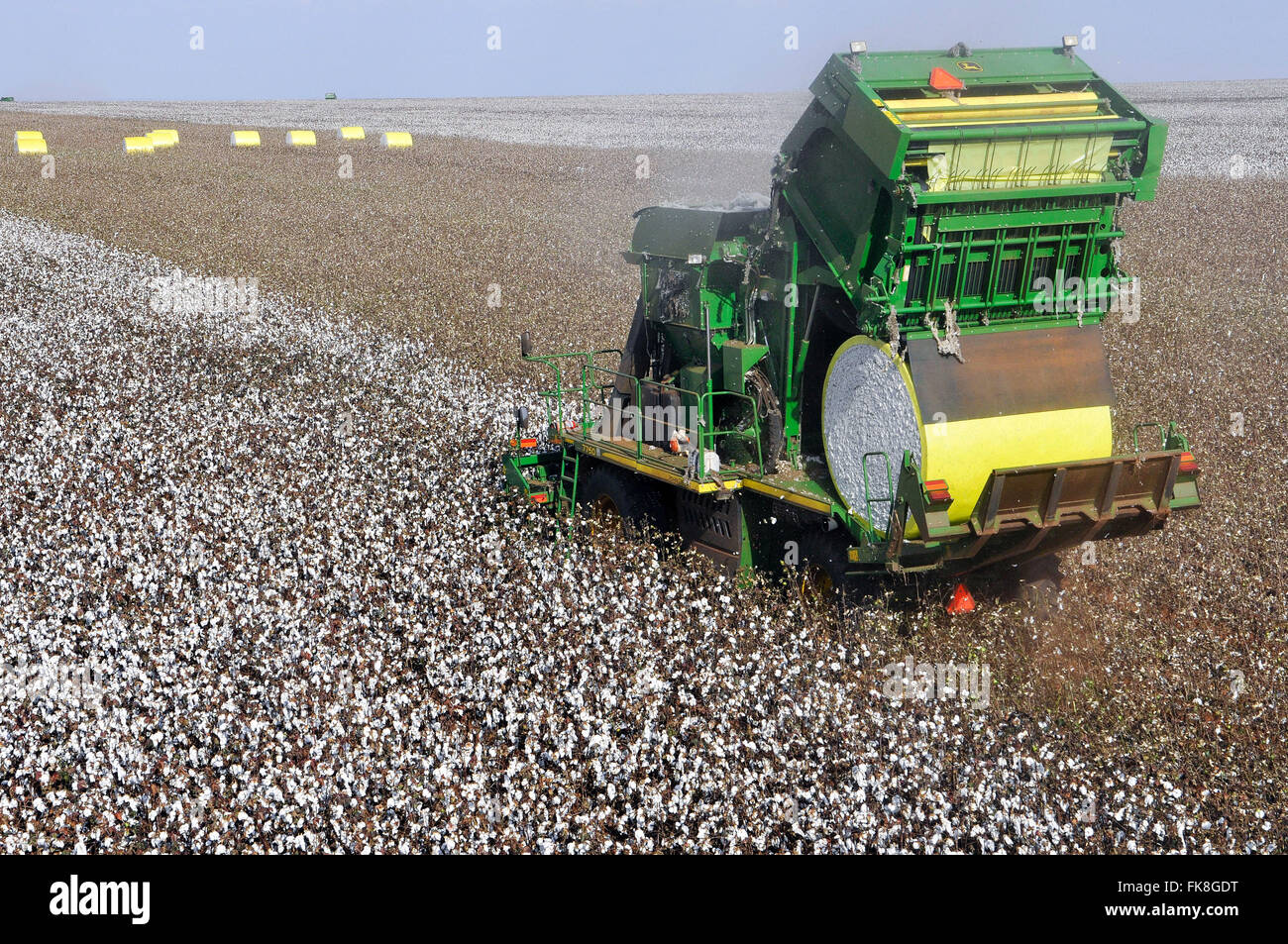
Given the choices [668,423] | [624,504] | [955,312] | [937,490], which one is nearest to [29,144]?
[624,504]

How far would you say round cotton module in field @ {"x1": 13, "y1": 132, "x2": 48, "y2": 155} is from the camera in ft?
165

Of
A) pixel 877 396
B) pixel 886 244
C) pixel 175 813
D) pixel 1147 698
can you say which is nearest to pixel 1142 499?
pixel 1147 698

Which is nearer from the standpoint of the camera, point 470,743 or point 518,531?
point 470,743

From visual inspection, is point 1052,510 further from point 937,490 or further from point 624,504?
point 624,504

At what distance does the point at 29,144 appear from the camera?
5097cm

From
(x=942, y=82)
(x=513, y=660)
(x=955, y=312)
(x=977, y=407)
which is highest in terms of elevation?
(x=942, y=82)

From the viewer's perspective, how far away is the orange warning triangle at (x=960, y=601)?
8.93 m

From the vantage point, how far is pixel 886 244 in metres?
8.33

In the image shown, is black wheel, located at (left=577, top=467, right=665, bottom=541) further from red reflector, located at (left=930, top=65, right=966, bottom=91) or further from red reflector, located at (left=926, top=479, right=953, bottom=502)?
red reflector, located at (left=930, top=65, right=966, bottom=91)

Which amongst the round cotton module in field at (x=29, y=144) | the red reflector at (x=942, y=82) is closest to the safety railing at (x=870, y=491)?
the red reflector at (x=942, y=82)

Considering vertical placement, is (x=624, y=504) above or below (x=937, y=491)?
below

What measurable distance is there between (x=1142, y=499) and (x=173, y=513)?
31.4 feet

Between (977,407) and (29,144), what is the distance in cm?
5390

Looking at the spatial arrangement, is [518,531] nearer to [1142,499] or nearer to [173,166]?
[1142,499]
